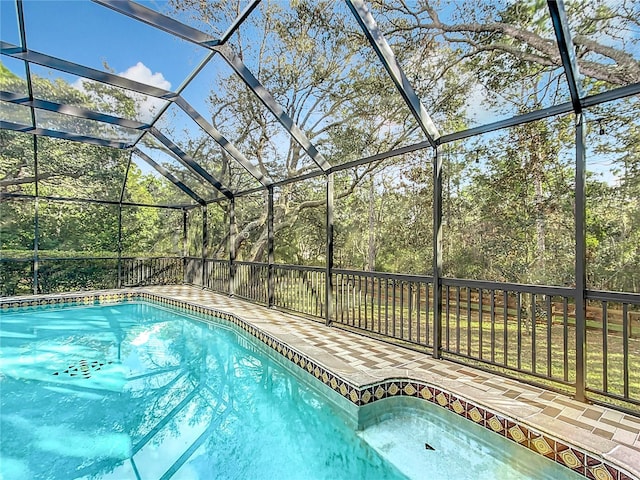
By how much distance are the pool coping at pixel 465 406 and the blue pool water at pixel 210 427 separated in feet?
0.32

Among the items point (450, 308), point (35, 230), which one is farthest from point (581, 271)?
point (35, 230)

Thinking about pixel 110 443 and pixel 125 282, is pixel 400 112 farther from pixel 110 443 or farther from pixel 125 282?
pixel 125 282

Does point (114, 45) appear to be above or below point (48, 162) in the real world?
above

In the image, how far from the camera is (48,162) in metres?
7.72

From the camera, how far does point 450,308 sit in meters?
7.51

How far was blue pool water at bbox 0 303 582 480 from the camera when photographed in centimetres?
233

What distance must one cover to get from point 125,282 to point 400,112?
8999 millimetres

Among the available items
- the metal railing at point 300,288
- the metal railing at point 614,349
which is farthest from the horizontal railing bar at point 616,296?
the metal railing at point 300,288

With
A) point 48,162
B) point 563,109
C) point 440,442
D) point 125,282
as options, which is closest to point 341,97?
point 563,109

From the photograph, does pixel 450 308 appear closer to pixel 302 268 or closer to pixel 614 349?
pixel 614 349

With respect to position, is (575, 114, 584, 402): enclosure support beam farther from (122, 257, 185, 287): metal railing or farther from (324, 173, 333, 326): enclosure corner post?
(122, 257, 185, 287): metal railing

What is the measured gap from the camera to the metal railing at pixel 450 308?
3016mm

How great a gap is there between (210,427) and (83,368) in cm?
249

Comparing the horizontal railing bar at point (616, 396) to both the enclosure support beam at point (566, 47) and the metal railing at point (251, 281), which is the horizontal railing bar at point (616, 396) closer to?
the enclosure support beam at point (566, 47)
